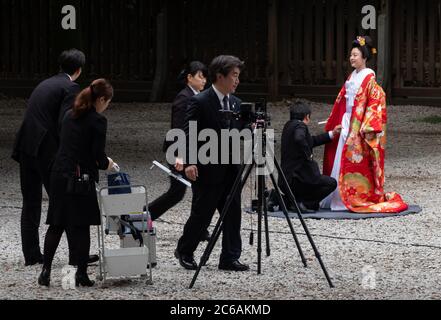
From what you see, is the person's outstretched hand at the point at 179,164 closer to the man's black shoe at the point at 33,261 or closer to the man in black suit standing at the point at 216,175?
the man in black suit standing at the point at 216,175

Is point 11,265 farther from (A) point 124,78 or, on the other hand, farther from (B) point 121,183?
(A) point 124,78

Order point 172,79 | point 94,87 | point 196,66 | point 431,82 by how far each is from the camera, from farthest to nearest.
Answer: point 172,79 < point 431,82 < point 196,66 < point 94,87

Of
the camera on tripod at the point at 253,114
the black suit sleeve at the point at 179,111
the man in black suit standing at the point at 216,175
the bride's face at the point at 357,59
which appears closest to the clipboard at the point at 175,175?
the black suit sleeve at the point at 179,111

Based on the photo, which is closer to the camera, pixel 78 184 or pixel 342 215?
pixel 78 184

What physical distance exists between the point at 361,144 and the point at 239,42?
10.7 meters

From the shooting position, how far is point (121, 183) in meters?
→ 7.43

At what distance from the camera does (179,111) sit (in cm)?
895

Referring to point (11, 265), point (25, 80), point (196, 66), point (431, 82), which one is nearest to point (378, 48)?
point (431, 82)

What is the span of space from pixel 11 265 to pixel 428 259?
9.30 feet

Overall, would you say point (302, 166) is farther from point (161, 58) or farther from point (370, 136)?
point (161, 58)

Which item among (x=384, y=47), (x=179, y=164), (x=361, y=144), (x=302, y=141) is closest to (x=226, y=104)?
(x=179, y=164)

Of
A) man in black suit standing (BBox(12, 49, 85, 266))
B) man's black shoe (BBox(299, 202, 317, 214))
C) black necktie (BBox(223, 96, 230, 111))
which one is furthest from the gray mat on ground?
man in black suit standing (BBox(12, 49, 85, 266))

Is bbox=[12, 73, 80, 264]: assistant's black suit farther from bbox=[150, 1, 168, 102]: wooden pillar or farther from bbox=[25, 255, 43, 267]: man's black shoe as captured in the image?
bbox=[150, 1, 168, 102]: wooden pillar

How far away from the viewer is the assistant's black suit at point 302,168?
1028 centimetres
